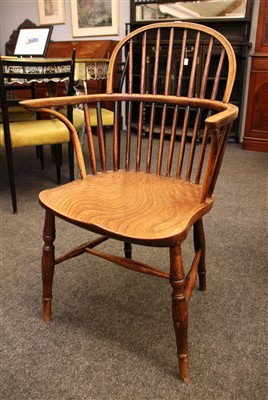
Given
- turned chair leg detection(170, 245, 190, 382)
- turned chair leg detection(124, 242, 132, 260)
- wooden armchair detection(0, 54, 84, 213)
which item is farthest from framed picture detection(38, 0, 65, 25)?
turned chair leg detection(170, 245, 190, 382)

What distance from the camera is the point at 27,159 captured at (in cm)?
336

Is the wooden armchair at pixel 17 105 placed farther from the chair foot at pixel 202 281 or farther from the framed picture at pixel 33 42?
the chair foot at pixel 202 281

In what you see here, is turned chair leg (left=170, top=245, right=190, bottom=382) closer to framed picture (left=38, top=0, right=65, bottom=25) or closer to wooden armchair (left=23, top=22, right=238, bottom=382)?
wooden armchair (left=23, top=22, right=238, bottom=382)

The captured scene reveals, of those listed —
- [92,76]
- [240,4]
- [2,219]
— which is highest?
[240,4]

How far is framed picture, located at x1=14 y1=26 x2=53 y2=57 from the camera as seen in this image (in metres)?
3.06

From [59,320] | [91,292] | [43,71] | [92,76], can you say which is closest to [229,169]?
[92,76]

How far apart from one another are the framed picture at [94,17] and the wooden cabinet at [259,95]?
1.84m

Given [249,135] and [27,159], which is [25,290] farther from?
→ [249,135]

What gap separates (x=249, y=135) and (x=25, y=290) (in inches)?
111

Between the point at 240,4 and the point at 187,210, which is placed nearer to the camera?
the point at 187,210

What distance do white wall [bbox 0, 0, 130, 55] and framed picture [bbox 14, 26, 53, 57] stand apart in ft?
5.20

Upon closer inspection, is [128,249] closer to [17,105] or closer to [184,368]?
[184,368]

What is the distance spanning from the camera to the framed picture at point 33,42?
10.0 ft

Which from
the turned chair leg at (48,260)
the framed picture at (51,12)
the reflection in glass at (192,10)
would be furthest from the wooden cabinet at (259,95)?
the turned chair leg at (48,260)
